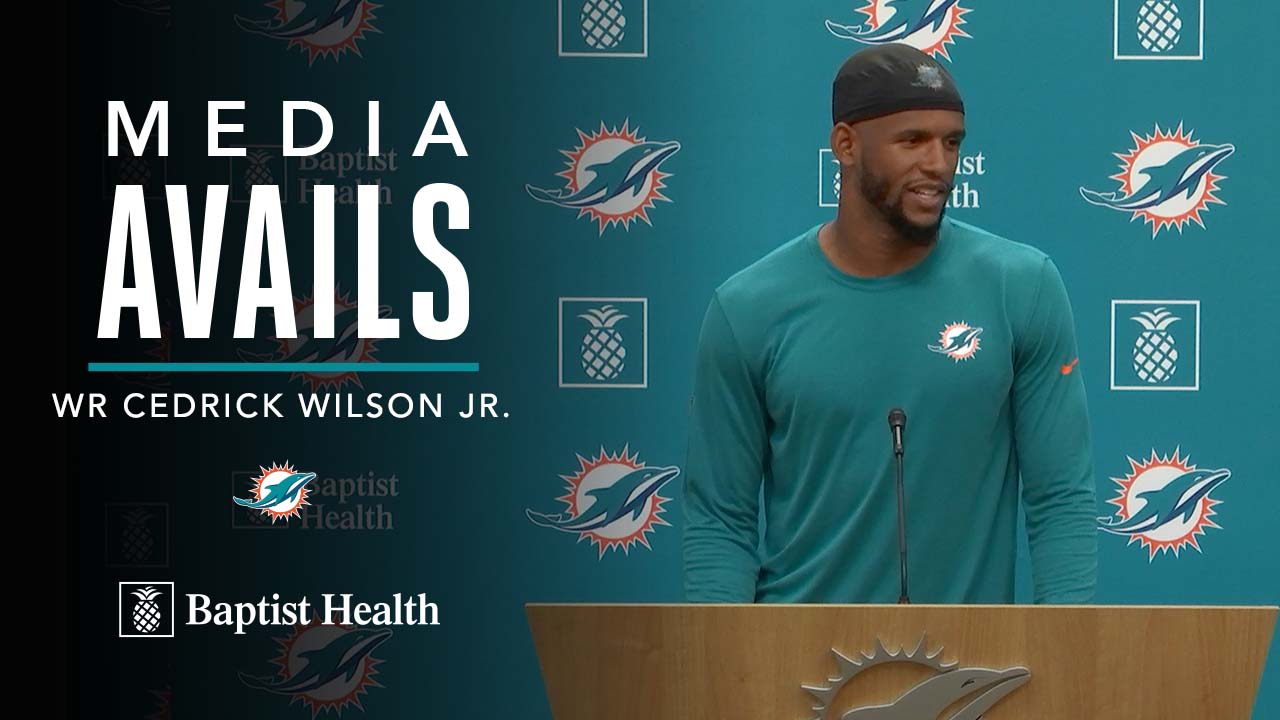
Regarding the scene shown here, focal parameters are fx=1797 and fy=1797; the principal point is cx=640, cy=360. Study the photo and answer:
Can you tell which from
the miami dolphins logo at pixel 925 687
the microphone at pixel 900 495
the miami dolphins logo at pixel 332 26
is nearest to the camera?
the miami dolphins logo at pixel 925 687

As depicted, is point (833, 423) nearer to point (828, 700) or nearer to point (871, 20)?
point (828, 700)

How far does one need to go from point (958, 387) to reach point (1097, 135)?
1362 millimetres

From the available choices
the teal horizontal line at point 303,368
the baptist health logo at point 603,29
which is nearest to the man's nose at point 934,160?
the baptist health logo at point 603,29

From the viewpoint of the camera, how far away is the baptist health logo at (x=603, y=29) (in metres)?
4.01

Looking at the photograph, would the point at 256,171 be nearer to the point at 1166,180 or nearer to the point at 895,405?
the point at 895,405

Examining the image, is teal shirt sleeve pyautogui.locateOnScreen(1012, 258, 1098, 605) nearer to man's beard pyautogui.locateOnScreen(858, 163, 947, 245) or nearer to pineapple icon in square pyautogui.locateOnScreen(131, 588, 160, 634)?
man's beard pyautogui.locateOnScreen(858, 163, 947, 245)

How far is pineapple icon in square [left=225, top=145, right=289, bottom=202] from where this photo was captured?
407 centimetres

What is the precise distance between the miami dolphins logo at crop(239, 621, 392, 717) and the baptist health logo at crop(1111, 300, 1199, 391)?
176cm

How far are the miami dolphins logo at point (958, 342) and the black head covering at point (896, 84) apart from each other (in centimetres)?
35

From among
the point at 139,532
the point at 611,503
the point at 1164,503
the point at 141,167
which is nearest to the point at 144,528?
the point at 139,532

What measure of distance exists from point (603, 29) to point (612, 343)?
70 cm

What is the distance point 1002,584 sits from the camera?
2.84 meters

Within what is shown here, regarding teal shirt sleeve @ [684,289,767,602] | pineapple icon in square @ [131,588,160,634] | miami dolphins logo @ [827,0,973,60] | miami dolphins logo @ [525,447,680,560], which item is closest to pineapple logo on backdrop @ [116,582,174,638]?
pineapple icon in square @ [131,588,160,634]

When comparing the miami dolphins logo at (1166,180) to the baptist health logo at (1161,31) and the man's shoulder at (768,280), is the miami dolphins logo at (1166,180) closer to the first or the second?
the baptist health logo at (1161,31)
